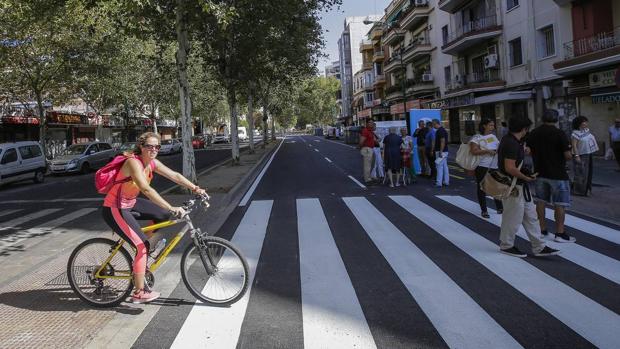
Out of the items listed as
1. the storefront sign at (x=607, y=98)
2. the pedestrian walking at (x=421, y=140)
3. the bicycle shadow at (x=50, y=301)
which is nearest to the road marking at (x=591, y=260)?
the bicycle shadow at (x=50, y=301)

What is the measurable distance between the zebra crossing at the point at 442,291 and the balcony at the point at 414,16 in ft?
114

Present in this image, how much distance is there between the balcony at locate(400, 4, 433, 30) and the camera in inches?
1565

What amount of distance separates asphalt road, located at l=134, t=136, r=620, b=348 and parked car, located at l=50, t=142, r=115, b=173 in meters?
17.3

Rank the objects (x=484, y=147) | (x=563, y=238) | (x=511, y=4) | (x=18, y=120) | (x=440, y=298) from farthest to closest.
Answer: (x=18, y=120), (x=511, y=4), (x=484, y=147), (x=563, y=238), (x=440, y=298)

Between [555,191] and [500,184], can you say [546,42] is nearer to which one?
[555,191]

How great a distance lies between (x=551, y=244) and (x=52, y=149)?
36.7 metres

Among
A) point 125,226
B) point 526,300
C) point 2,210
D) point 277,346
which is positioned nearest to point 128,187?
point 125,226

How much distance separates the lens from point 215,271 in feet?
15.5

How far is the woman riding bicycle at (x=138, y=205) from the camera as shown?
4445 millimetres

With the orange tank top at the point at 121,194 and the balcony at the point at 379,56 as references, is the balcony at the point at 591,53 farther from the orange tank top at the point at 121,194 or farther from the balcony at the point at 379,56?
the balcony at the point at 379,56

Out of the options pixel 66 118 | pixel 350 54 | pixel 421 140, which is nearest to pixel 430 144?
pixel 421 140

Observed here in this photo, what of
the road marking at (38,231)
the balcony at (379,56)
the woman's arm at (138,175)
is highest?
the balcony at (379,56)

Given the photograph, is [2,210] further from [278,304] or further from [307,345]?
[307,345]

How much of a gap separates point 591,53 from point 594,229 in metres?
14.0
